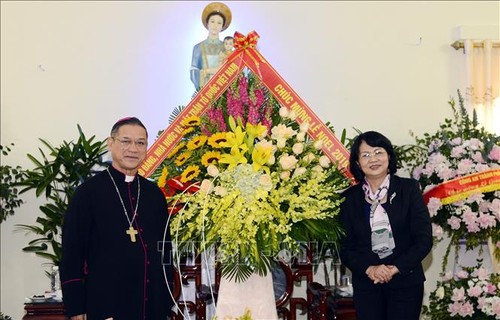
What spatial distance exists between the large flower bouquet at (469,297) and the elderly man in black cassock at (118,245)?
2.11 metres

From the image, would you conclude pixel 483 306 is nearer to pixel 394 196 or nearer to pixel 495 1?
pixel 394 196

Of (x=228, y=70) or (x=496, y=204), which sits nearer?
(x=228, y=70)

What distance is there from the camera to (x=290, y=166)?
8.52 feet

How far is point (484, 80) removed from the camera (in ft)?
17.8

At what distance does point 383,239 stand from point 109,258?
118 cm

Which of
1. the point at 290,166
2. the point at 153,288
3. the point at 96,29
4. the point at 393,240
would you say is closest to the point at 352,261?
the point at 393,240

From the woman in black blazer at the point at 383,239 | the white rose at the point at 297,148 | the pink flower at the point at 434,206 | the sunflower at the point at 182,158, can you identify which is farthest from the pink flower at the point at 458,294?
the sunflower at the point at 182,158

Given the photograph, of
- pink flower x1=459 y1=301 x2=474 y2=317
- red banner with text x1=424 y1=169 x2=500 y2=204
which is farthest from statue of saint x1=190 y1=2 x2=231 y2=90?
pink flower x1=459 y1=301 x2=474 y2=317

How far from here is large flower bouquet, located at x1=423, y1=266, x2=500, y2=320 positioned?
403 cm

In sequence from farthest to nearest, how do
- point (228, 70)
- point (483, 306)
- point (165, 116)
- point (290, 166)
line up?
point (165, 116), point (483, 306), point (228, 70), point (290, 166)

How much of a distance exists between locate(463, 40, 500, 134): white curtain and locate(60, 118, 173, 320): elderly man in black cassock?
11.3 feet

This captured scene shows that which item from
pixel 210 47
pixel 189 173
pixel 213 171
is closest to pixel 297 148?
pixel 213 171

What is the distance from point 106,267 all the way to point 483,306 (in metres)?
2.45

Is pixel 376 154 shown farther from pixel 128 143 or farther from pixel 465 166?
pixel 465 166
